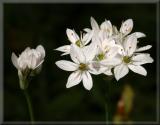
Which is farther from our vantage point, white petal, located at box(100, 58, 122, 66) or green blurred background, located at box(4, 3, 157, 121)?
green blurred background, located at box(4, 3, 157, 121)

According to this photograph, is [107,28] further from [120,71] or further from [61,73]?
[61,73]

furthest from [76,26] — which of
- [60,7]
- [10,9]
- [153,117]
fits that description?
[153,117]

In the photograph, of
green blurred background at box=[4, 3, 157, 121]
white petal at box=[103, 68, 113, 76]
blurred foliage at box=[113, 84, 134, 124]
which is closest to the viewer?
white petal at box=[103, 68, 113, 76]

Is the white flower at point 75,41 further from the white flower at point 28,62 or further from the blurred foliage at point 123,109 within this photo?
the blurred foliage at point 123,109

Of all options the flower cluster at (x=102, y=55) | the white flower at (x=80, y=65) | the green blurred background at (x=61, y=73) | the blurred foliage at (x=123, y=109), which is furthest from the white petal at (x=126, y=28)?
the green blurred background at (x=61, y=73)

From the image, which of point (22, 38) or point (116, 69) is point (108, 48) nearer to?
point (116, 69)

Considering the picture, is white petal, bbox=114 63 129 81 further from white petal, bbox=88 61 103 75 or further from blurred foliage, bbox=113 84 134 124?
blurred foliage, bbox=113 84 134 124

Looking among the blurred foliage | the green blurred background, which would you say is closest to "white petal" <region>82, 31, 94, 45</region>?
the blurred foliage
